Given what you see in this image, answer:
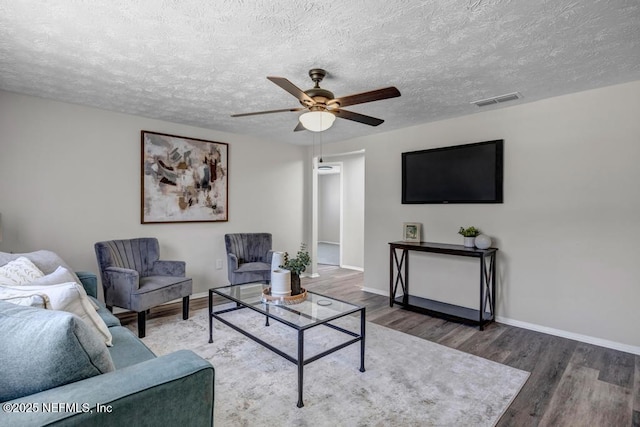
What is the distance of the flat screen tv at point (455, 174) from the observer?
3564 mm

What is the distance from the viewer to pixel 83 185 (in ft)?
11.6

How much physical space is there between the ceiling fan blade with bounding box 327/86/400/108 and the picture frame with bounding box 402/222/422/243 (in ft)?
7.48

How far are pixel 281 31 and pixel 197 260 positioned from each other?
334cm

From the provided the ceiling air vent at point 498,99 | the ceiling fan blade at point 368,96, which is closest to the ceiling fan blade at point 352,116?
the ceiling fan blade at point 368,96

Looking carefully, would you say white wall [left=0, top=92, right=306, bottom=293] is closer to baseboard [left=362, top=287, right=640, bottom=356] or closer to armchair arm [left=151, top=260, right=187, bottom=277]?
armchair arm [left=151, top=260, right=187, bottom=277]

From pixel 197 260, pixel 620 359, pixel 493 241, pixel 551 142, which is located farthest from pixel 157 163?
pixel 620 359

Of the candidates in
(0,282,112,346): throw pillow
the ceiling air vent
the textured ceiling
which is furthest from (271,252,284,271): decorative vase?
the ceiling air vent

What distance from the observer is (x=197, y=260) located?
4434 millimetres

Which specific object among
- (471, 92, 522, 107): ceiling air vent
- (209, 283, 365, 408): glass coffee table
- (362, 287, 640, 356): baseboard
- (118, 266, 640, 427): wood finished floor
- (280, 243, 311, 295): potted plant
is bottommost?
(118, 266, 640, 427): wood finished floor

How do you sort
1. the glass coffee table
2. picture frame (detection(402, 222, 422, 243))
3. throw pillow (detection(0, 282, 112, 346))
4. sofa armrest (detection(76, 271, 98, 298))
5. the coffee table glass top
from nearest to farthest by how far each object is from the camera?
1. throw pillow (detection(0, 282, 112, 346))
2. the glass coffee table
3. the coffee table glass top
4. sofa armrest (detection(76, 271, 98, 298))
5. picture frame (detection(402, 222, 422, 243))

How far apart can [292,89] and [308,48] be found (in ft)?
1.05

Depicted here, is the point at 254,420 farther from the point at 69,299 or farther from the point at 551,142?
the point at 551,142

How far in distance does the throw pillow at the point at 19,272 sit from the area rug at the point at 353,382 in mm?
1112

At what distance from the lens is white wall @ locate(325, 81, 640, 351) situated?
9.25 feet
